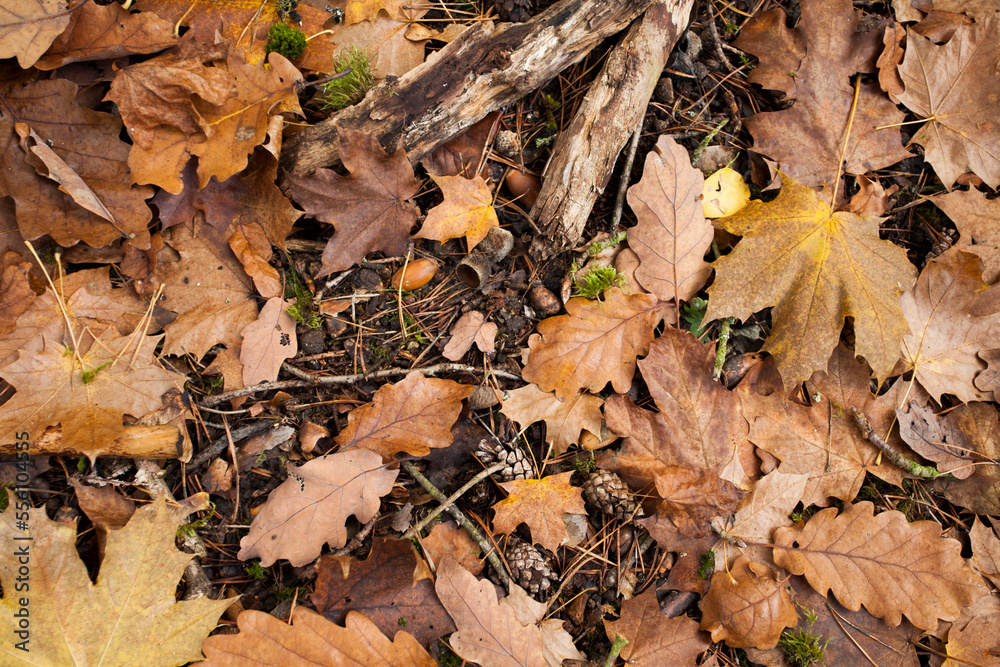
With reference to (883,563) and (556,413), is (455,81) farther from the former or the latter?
(883,563)

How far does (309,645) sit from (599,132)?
2.42 meters

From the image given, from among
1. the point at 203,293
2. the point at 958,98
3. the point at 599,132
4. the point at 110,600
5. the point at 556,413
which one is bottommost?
the point at 556,413

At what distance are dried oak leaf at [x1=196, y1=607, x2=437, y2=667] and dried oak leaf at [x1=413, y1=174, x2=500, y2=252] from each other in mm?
1599

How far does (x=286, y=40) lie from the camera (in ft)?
7.40

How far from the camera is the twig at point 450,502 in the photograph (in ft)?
7.07

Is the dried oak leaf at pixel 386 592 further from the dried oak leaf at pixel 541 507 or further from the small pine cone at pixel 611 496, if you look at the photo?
the small pine cone at pixel 611 496

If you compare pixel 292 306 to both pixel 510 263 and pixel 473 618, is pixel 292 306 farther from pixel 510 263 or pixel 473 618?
pixel 473 618

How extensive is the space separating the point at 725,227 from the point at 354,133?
1.68 metres

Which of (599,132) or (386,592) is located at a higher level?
(599,132)

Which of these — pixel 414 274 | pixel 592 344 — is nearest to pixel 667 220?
pixel 592 344

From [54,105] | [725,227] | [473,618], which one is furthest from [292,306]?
[725,227]

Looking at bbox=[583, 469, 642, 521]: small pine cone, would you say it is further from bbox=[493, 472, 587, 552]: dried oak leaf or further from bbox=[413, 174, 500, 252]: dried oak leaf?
bbox=[413, 174, 500, 252]: dried oak leaf

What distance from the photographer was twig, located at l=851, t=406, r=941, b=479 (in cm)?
235

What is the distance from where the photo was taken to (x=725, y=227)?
232cm
